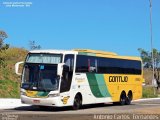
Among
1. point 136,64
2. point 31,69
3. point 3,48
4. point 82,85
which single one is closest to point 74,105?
point 82,85

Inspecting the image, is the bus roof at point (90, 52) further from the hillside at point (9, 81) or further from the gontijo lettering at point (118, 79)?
the hillside at point (9, 81)

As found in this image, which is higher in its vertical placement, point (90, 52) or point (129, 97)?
point (90, 52)

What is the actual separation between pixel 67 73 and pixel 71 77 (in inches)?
19.4

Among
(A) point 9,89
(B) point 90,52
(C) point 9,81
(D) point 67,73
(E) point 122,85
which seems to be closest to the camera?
(D) point 67,73

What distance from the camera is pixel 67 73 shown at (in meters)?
26.8

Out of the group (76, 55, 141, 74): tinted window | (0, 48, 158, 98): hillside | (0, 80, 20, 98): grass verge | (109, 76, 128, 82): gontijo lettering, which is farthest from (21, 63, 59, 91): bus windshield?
(0, 80, 20, 98): grass verge

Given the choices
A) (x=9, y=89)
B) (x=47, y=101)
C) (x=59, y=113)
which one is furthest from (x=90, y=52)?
(x=9, y=89)

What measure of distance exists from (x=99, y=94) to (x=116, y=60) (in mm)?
3457

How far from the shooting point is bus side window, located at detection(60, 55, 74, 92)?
86.6 ft

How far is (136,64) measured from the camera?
36.3m

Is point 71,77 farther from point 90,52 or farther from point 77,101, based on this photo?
point 90,52

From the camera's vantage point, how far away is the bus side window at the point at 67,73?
2641cm

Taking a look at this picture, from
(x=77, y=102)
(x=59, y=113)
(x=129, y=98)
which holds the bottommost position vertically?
(x=59, y=113)

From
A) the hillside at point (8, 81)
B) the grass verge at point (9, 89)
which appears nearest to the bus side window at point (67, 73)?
the grass verge at point (9, 89)
